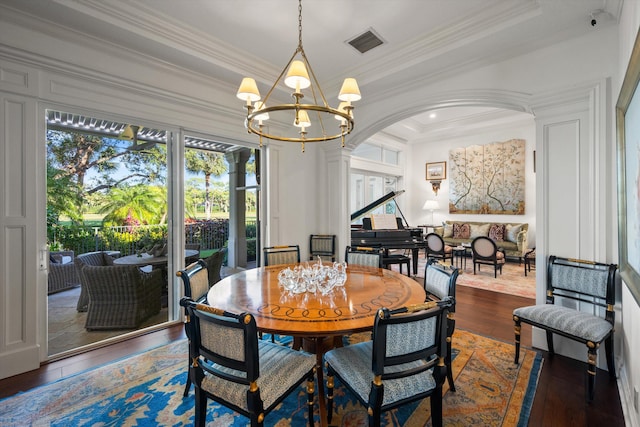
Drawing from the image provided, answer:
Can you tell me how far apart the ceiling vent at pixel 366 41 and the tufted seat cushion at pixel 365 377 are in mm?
3002

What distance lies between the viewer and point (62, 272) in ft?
10.2

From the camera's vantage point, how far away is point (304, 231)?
491 cm

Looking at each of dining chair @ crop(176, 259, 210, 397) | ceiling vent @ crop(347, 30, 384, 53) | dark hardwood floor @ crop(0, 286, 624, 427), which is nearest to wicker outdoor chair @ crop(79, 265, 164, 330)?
dark hardwood floor @ crop(0, 286, 624, 427)

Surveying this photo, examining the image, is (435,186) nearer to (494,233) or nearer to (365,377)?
(494,233)

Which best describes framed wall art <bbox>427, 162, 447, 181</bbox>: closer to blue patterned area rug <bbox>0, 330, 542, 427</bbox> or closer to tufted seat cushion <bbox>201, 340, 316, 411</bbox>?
blue patterned area rug <bbox>0, 330, 542, 427</bbox>

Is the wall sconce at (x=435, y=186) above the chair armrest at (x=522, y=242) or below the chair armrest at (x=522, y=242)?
above

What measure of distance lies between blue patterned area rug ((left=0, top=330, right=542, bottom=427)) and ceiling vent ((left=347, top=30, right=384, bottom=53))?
329cm

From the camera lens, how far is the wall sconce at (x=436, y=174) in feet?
27.4

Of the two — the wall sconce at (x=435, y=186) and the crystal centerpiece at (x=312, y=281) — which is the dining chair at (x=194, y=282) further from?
the wall sconce at (x=435, y=186)

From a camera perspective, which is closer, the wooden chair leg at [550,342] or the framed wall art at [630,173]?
the framed wall art at [630,173]

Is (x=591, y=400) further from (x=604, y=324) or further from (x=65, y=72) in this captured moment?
(x=65, y=72)

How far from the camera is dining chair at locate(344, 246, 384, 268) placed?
10.4 ft

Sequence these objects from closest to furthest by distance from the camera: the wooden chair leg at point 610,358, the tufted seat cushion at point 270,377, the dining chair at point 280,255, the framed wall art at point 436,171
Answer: the tufted seat cushion at point 270,377, the wooden chair leg at point 610,358, the dining chair at point 280,255, the framed wall art at point 436,171

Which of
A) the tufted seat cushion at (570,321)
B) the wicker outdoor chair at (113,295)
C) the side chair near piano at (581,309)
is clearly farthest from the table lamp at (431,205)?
the wicker outdoor chair at (113,295)
